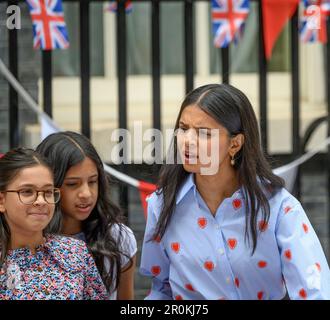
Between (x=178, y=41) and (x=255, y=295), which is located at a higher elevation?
(x=178, y=41)

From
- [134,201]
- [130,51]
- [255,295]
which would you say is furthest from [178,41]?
[255,295]

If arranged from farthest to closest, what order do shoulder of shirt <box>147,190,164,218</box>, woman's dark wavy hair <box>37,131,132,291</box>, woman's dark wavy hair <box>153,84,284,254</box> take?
woman's dark wavy hair <box>37,131,132,291</box> < shoulder of shirt <box>147,190,164,218</box> < woman's dark wavy hair <box>153,84,284,254</box>

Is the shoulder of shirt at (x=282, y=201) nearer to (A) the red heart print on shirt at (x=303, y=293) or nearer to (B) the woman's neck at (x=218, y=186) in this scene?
(B) the woman's neck at (x=218, y=186)

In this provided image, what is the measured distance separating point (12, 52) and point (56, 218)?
1.52m

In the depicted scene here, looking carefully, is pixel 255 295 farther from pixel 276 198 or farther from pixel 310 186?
pixel 310 186

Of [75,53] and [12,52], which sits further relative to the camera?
[75,53]

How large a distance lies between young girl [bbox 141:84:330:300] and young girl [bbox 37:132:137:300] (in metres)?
0.25

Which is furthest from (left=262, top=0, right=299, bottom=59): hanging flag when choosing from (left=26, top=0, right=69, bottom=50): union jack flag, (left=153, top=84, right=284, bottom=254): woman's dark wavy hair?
(left=153, top=84, right=284, bottom=254): woman's dark wavy hair

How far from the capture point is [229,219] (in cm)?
277

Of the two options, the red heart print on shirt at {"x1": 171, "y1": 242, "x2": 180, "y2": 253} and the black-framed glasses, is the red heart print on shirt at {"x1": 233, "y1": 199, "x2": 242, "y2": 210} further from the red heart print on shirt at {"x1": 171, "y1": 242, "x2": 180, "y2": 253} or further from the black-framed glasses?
the black-framed glasses

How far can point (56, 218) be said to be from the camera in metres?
2.95

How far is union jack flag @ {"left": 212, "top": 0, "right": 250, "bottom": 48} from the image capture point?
4.29 metres

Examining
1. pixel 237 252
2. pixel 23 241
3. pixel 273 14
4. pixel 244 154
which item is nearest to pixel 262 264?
pixel 237 252
